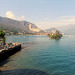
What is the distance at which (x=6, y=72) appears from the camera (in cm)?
2558

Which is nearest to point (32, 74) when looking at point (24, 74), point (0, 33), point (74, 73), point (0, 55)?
point (24, 74)

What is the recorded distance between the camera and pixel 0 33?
214 ft

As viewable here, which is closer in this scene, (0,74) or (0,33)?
(0,74)

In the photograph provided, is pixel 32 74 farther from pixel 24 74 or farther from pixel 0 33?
pixel 0 33

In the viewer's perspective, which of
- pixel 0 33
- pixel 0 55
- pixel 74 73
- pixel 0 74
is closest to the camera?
pixel 0 74

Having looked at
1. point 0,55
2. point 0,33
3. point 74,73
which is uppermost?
point 0,33

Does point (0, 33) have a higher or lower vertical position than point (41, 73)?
higher

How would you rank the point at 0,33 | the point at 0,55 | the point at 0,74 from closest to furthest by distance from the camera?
the point at 0,74 → the point at 0,55 → the point at 0,33

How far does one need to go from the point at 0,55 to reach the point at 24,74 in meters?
17.7

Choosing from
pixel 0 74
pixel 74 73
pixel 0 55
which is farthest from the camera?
pixel 0 55

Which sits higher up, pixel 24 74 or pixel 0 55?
pixel 0 55

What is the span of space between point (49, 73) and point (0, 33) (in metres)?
51.9

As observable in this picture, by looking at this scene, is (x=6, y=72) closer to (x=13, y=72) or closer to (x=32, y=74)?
(x=13, y=72)

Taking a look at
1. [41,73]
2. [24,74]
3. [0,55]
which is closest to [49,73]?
[41,73]
